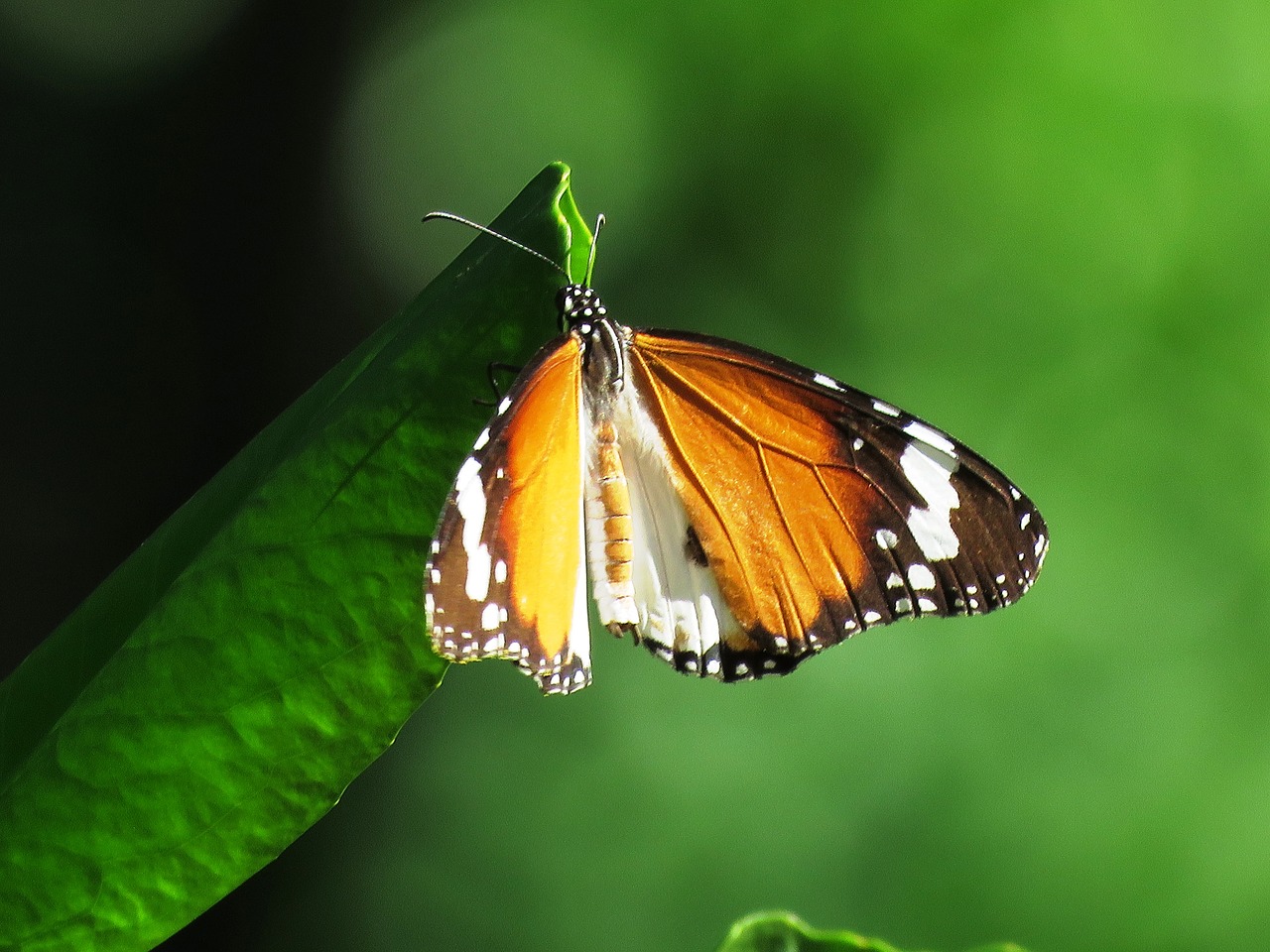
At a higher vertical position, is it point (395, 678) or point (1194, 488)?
point (1194, 488)

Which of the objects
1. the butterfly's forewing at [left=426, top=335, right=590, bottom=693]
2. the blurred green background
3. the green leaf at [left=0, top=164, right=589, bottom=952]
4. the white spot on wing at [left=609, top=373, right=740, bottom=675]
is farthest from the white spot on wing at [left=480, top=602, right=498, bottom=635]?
the blurred green background

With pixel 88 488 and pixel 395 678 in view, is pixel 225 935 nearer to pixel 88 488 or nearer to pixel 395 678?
pixel 88 488

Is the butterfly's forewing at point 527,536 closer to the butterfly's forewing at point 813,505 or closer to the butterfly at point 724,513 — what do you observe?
the butterfly at point 724,513

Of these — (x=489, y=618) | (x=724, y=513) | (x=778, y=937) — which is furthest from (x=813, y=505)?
(x=778, y=937)

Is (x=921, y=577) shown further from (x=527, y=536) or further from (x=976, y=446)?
(x=976, y=446)

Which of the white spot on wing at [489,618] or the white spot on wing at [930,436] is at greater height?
the white spot on wing at [930,436]

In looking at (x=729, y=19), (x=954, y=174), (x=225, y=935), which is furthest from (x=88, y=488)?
(x=954, y=174)

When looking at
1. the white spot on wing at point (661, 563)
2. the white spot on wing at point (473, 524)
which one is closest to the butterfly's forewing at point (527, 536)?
the white spot on wing at point (473, 524)
